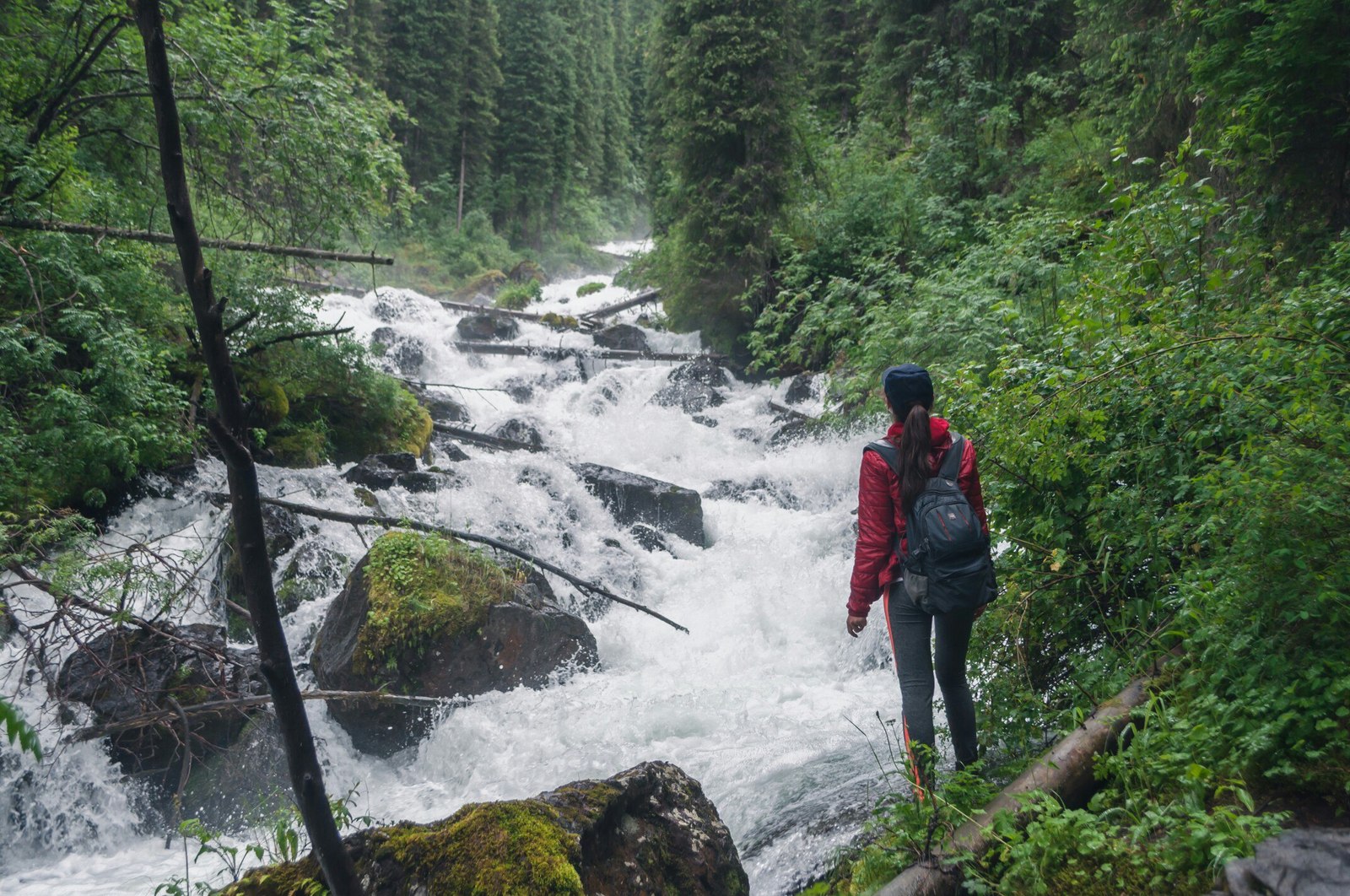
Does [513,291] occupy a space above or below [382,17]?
below

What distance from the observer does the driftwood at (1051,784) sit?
2396mm

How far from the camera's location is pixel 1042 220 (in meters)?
7.48

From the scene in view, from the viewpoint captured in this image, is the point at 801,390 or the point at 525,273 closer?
the point at 801,390

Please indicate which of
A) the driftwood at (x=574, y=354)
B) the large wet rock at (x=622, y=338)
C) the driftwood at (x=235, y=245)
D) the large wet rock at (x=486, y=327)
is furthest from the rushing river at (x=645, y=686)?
the large wet rock at (x=486, y=327)

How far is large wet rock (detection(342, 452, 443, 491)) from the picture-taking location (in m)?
9.48

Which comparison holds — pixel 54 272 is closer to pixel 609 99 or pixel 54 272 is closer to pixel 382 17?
pixel 382 17

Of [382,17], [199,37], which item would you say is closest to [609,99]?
[382,17]

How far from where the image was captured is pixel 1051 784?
108 inches

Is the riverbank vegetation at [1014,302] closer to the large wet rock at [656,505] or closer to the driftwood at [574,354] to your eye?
the driftwood at [574,354]

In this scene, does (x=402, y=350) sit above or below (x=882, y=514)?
below

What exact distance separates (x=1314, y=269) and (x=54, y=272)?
9.47 metres

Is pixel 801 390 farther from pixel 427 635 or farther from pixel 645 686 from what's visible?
pixel 427 635

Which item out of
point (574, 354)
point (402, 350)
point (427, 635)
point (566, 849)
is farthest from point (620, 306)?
point (566, 849)

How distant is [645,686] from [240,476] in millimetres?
5497
